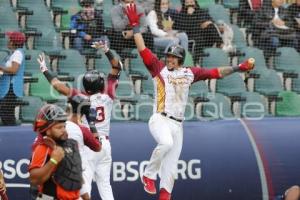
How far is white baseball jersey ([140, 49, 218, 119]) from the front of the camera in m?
11.3

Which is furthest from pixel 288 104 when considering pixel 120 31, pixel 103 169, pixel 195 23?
pixel 103 169

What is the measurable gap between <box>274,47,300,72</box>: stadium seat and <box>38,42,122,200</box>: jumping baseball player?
4826mm

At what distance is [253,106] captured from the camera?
1407cm

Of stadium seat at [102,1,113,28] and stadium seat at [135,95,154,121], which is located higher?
stadium seat at [102,1,113,28]

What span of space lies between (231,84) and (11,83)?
143 inches

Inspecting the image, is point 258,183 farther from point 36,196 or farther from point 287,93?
point 36,196

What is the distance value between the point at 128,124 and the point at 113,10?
267 cm

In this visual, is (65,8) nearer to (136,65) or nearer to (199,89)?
(136,65)

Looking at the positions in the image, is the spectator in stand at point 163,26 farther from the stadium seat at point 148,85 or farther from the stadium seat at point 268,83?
the stadium seat at point 268,83

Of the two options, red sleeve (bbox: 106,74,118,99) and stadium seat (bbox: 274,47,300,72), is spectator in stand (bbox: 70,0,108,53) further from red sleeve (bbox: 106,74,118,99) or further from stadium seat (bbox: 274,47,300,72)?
stadium seat (bbox: 274,47,300,72)

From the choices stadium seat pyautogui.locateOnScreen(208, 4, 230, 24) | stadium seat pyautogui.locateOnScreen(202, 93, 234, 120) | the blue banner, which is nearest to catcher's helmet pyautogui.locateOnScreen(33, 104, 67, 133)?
the blue banner

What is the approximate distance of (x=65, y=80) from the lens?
13.6 meters

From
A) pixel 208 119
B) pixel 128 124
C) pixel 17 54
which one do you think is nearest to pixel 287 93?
pixel 208 119

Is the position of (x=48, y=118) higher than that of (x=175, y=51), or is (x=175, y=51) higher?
(x=175, y=51)
